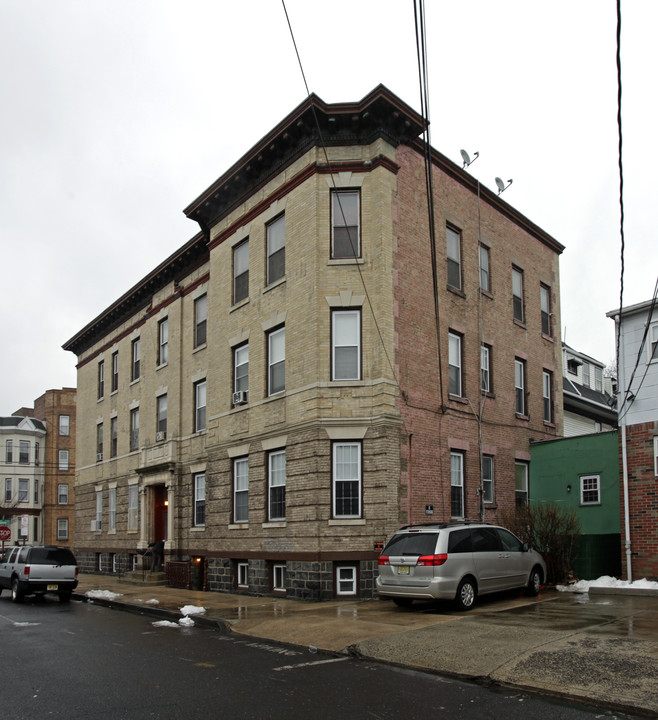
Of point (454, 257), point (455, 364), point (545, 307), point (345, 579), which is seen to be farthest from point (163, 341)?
point (545, 307)

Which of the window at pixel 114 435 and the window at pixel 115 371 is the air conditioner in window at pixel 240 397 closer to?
the window at pixel 114 435

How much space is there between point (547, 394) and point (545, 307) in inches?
120

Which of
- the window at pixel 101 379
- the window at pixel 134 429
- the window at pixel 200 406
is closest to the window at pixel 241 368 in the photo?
the window at pixel 200 406

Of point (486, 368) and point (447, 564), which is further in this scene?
point (486, 368)

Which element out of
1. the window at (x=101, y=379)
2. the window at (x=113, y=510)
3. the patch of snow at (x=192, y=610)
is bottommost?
the patch of snow at (x=192, y=610)

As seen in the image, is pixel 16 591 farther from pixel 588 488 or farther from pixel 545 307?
pixel 545 307

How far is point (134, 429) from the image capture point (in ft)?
99.9

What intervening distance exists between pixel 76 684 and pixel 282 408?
10935 millimetres

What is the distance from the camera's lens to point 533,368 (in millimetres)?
24359

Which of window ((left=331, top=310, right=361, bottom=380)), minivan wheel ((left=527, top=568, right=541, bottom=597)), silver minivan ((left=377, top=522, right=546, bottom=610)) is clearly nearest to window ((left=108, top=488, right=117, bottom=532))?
window ((left=331, top=310, right=361, bottom=380))

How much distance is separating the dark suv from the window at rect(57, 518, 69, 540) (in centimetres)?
4229

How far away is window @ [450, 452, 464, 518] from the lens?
1964cm

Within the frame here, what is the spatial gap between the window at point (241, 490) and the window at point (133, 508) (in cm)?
918

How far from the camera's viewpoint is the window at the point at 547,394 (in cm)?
2500
